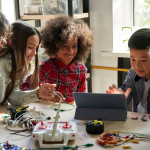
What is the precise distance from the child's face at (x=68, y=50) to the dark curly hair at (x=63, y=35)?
0.08 ft

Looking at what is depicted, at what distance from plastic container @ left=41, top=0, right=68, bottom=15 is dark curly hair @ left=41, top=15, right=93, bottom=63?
453 mm

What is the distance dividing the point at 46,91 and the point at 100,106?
1.10 feet

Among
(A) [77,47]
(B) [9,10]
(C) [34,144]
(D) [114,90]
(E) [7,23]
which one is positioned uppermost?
(B) [9,10]

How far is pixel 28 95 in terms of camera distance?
1.54 m

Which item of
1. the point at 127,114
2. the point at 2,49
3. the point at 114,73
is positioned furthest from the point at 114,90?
the point at 114,73

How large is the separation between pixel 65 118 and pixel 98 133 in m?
0.24

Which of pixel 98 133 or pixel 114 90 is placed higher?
→ pixel 114 90

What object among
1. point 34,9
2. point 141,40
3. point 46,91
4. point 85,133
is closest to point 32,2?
point 34,9

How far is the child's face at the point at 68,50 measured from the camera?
1.83m

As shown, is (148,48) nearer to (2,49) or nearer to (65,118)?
(65,118)

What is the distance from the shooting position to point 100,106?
129 centimetres

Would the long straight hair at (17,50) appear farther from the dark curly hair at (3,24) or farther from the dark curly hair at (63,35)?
the dark curly hair at (63,35)

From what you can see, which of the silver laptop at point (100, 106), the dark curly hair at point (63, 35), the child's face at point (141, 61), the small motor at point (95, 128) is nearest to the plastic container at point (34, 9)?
the dark curly hair at point (63, 35)

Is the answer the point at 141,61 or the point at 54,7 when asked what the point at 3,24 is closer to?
the point at 141,61
